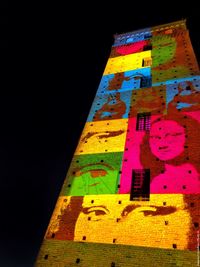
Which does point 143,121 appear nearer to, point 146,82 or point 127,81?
point 146,82

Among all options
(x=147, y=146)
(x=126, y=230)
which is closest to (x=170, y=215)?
(x=126, y=230)

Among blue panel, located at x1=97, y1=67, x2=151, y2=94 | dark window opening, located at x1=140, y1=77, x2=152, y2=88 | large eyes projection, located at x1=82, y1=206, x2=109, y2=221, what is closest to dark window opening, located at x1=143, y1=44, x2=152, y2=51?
blue panel, located at x1=97, y1=67, x2=151, y2=94

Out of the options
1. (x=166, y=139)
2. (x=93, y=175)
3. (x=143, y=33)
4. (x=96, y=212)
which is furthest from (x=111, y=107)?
(x=143, y=33)

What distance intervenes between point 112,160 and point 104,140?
1687mm

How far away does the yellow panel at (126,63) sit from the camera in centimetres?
1853

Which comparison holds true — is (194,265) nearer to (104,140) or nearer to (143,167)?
(143,167)

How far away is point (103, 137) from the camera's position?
1362 cm

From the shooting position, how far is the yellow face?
8.85m

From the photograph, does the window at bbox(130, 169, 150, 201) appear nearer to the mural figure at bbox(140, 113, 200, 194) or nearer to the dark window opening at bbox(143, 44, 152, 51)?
the mural figure at bbox(140, 113, 200, 194)

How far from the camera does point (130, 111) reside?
47.7 feet

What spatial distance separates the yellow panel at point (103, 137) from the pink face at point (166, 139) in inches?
69.4

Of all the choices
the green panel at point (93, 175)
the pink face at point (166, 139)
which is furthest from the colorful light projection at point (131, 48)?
the green panel at point (93, 175)

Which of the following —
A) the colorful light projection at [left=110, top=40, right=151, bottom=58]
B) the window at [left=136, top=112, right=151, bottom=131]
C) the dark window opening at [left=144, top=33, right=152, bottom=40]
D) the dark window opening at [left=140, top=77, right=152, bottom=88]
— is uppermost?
the dark window opening at [left=144, top=33, right=152, bottom=40]

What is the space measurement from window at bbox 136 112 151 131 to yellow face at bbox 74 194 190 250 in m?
4.34
